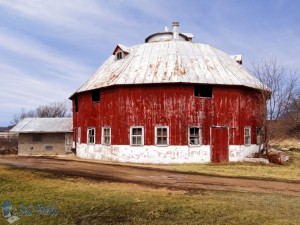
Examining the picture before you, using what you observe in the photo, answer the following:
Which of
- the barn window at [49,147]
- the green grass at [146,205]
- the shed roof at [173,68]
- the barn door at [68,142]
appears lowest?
the green grass at [146,205]

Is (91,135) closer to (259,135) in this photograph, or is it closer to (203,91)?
(203,91)

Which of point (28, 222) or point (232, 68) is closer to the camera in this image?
point (28, 222)

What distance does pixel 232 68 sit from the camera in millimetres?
27328

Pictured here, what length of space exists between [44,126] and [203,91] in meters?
20.1

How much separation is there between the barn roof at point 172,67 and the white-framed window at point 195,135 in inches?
133

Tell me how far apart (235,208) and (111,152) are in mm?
16083

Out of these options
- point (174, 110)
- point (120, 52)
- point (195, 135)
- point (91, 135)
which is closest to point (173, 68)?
point (174, 110)

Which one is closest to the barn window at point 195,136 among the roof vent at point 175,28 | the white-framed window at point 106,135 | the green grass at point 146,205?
the white-framed window at point 106,135

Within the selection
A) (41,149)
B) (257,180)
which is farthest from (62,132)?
(257,180)

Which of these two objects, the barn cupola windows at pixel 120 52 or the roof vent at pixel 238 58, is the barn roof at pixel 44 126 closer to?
the barn cupola windows at pixel 120 52

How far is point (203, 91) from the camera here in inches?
992

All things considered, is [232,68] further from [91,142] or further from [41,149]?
[41,149]

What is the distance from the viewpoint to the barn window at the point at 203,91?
24.9 metres

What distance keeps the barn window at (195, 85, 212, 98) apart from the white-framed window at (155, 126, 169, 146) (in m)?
3.69
